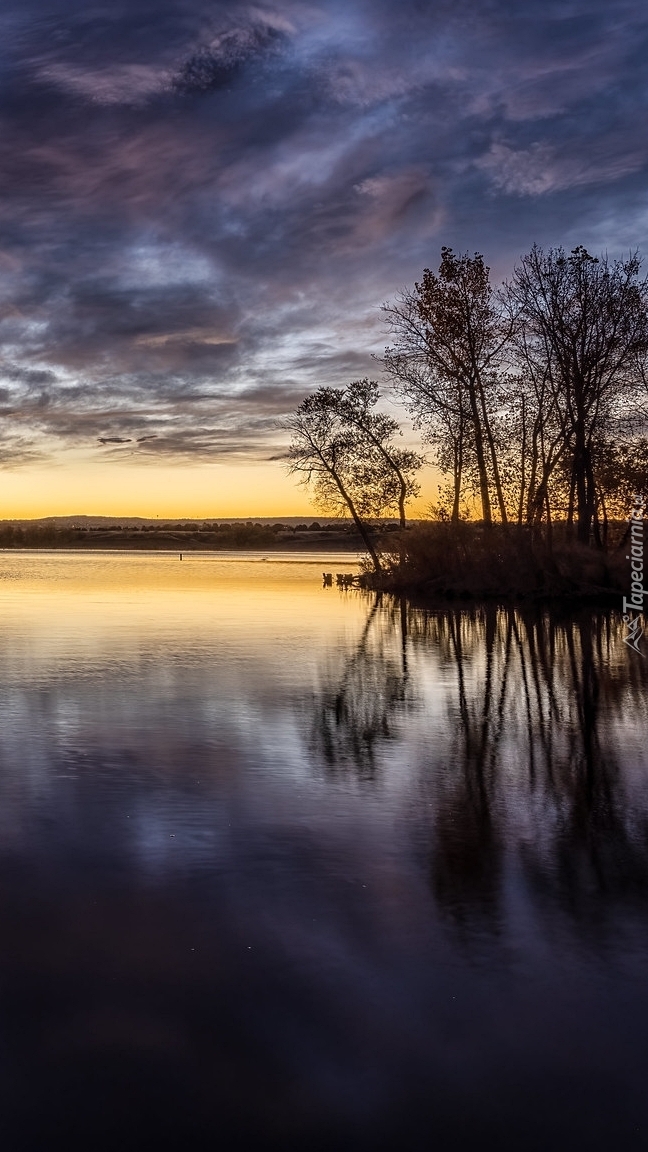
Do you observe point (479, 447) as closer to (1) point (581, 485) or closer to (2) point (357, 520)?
(1) point (581, 485)

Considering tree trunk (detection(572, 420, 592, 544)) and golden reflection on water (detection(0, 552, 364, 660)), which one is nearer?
golden reflection on water (detection(0, 552, 364, 660))

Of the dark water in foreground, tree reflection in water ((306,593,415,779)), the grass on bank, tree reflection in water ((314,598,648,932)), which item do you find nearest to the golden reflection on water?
tree reflection in water ((306,593,415,779))

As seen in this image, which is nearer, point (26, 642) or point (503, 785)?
point (503, 785)

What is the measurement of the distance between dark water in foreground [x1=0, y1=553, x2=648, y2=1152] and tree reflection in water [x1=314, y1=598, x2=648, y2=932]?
0.03 m

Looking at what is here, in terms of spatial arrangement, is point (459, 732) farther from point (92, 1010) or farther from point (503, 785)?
point (92, 1010)

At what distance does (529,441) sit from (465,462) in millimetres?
2508

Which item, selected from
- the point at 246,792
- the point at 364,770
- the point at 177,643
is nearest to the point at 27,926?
the point at 246,792

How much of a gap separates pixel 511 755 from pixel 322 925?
14.3 feet

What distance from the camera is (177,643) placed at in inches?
693

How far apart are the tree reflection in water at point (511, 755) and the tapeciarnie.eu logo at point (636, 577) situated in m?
4.34

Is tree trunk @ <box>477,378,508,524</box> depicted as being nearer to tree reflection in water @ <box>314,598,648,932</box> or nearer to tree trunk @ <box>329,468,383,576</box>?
tree trunk @ <box>329,468,383,576</box>

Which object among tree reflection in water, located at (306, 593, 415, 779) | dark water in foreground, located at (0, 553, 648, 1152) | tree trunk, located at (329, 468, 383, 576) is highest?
tree trunk, located at (329, 468, 383, 576)

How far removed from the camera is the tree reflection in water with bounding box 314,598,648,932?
5.47 meters

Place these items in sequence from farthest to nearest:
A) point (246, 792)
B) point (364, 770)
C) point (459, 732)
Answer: point (459, 732), point (364, 770), point (246, 792)
